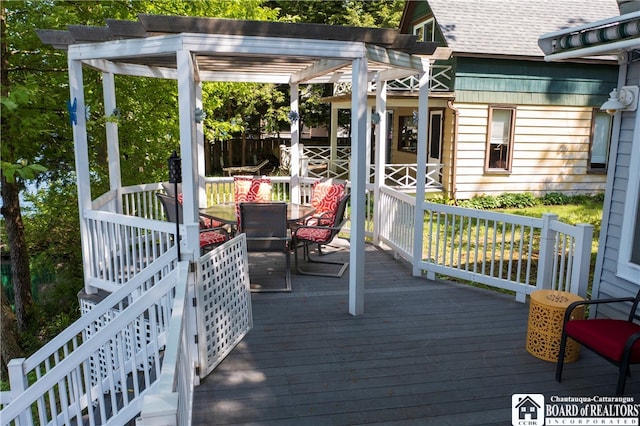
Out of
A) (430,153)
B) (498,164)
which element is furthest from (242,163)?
(498,164)

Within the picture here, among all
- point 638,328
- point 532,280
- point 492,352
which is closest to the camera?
point 638,328

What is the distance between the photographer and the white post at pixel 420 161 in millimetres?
5999

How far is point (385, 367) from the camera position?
3998 mm

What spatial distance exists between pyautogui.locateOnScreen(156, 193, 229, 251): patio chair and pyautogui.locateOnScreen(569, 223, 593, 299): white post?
3.98 metres

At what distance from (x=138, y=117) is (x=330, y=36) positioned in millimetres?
5213

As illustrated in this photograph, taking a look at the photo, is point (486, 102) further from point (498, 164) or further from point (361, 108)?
point (361, 108)

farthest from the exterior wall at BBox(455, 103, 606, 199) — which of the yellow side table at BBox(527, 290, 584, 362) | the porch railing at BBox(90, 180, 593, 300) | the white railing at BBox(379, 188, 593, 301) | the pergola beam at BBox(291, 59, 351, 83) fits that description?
the yellow side table at BBox(527, 290, 584, 362)

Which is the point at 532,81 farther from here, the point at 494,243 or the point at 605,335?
the point at 605,335

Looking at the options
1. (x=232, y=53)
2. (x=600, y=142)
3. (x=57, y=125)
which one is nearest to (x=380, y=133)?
(x=232, y=53)

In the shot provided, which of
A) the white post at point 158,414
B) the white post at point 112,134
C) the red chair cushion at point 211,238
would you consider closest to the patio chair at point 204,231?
the red chair cushion at point 211,238

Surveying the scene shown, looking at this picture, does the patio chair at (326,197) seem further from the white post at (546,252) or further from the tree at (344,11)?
the tree at (344,11)

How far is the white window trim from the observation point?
4.22 m

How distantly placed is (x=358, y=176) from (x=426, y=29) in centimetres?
1076

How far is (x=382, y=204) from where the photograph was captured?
24.4 ft
